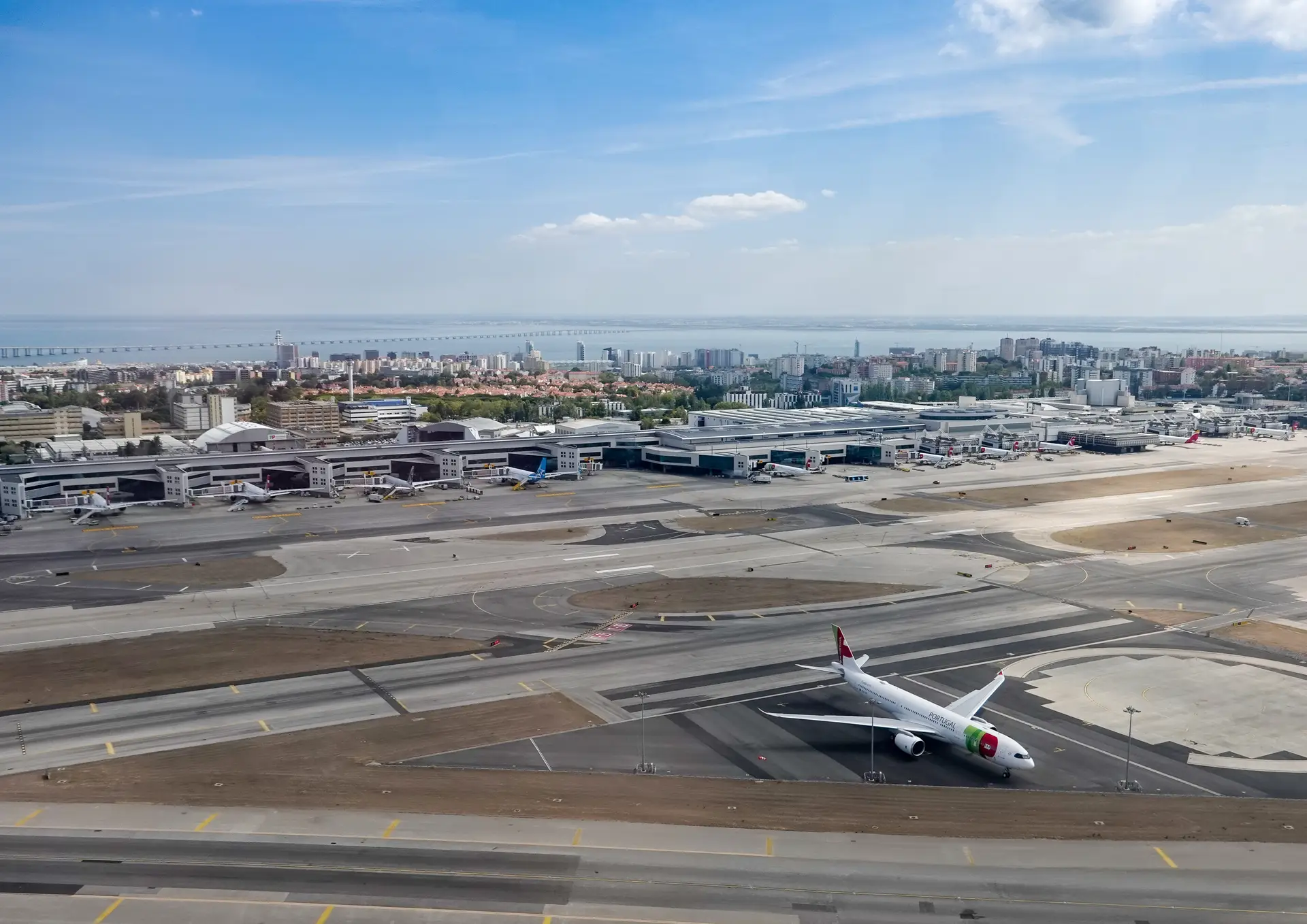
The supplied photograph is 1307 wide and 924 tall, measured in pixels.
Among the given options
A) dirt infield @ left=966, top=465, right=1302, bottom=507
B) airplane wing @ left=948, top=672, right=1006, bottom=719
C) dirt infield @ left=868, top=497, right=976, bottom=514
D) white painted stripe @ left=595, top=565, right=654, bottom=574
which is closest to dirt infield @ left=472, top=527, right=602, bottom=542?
white painted stripe @ left=595, top=565, right=654, bottom=574

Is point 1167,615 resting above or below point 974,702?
below

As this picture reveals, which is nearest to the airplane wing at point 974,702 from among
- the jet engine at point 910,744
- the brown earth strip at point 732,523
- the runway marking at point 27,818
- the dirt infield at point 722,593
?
the jet engine at point 910,744

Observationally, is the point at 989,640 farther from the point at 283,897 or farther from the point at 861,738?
the point at 283,897

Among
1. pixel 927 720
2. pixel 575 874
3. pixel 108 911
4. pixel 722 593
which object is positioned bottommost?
pixel 722 593

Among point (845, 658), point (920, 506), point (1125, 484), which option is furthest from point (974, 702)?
point (1125, 484)

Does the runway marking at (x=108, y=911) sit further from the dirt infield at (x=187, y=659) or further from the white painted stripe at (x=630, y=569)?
the white painted stripe at (x=630, y=569)

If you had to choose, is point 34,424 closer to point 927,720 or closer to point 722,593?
point 722,593
